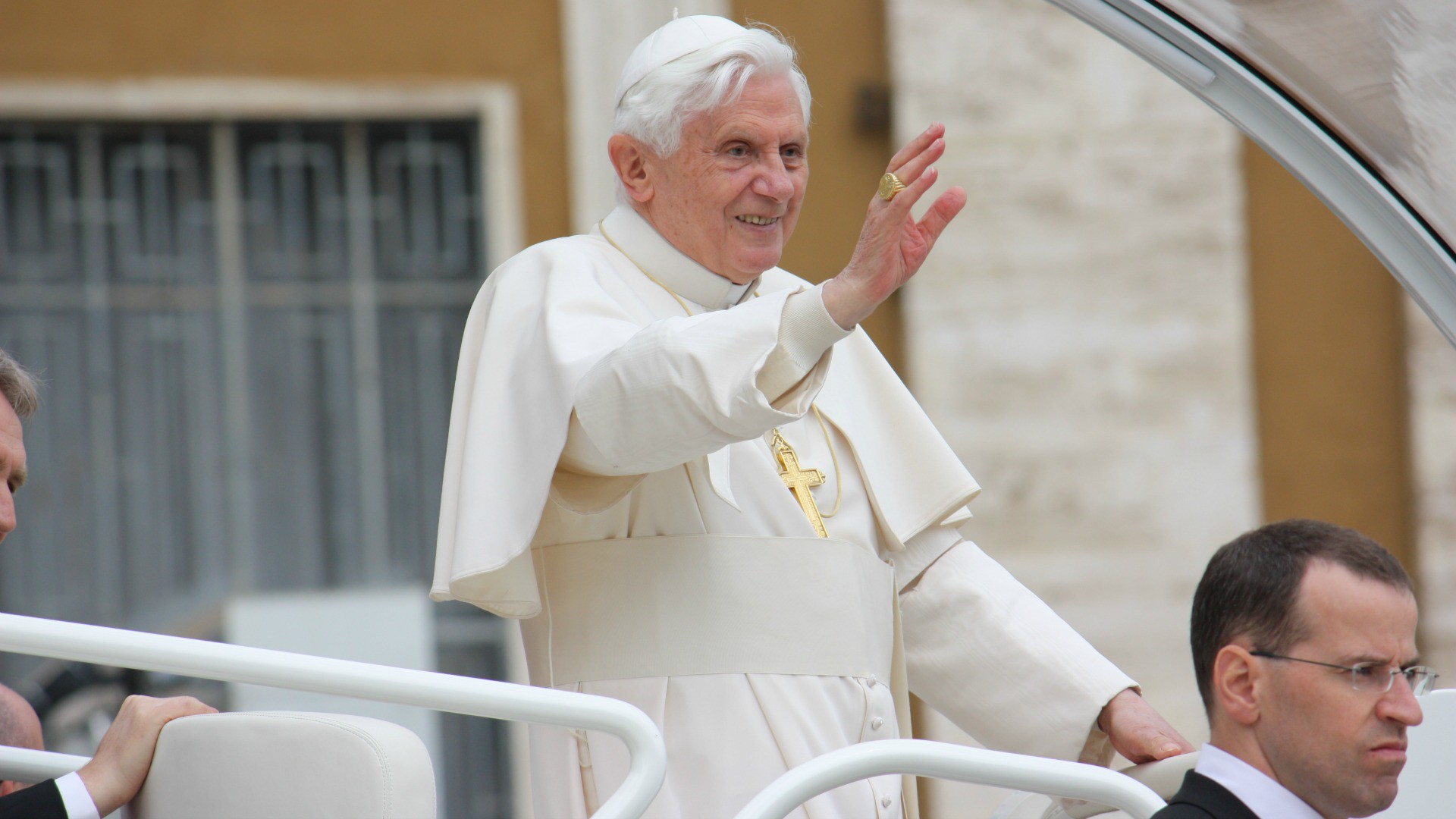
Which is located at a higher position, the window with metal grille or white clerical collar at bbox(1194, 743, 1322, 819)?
the window with metal grille

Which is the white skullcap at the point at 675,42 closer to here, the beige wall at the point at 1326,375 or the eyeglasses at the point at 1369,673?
the eyeglasses at the point at 1369,673

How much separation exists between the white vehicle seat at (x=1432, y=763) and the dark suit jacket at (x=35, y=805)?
72.1 inches

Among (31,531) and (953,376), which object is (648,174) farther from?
(31,531)

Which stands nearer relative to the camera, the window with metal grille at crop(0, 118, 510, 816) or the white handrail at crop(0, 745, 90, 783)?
the white handrail at crop(0, 745, 90, 783)

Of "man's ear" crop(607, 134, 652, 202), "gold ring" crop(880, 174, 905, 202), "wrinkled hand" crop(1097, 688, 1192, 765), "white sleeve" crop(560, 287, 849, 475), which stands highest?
"man's ear" crop(607, 134, 652, 202)

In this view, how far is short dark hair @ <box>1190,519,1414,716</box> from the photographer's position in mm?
2559

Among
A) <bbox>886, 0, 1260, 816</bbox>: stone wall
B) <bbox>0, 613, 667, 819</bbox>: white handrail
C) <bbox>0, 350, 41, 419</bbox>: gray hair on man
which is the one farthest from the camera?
<bbox>886, 0, 1260, 816</bbox>: stone wall

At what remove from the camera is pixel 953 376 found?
6555mm

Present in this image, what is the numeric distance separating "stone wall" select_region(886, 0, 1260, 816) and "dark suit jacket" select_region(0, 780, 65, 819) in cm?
463

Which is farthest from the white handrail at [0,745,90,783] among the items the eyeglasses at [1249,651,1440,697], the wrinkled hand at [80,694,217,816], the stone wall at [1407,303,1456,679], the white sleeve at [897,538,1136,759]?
the stone wall at [1407,303,1456,679]

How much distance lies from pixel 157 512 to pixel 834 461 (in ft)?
14.0

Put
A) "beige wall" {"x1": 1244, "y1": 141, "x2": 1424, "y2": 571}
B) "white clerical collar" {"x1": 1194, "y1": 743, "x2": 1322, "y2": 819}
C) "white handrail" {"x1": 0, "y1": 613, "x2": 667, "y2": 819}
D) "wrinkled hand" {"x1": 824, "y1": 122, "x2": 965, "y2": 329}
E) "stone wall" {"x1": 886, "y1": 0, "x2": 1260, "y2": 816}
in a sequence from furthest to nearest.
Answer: "beige wall" {"x1": 1244, "y1": 141, "x2": 1424, "y2": 571}, "stone wall" {"x1": 886, "y1": 0, "x2": 1260, "y2": 816}, "white clerical collar" {"x1": 1194, "y1": 743, "x2": 1322, "y2": 819}, "wrinkled hand" {"x1": 824, "y1": 122, "x2": 965, "y2": 329}, "white handrail" {"x1": 0, "y1": 613, "x2": 667, "y2": 819}

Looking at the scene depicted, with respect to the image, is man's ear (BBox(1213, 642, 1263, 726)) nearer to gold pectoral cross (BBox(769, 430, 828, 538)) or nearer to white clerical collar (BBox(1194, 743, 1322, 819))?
white clerical collar (BBox(1194, 743, 1322, 819))

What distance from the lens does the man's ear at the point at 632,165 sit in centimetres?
284
